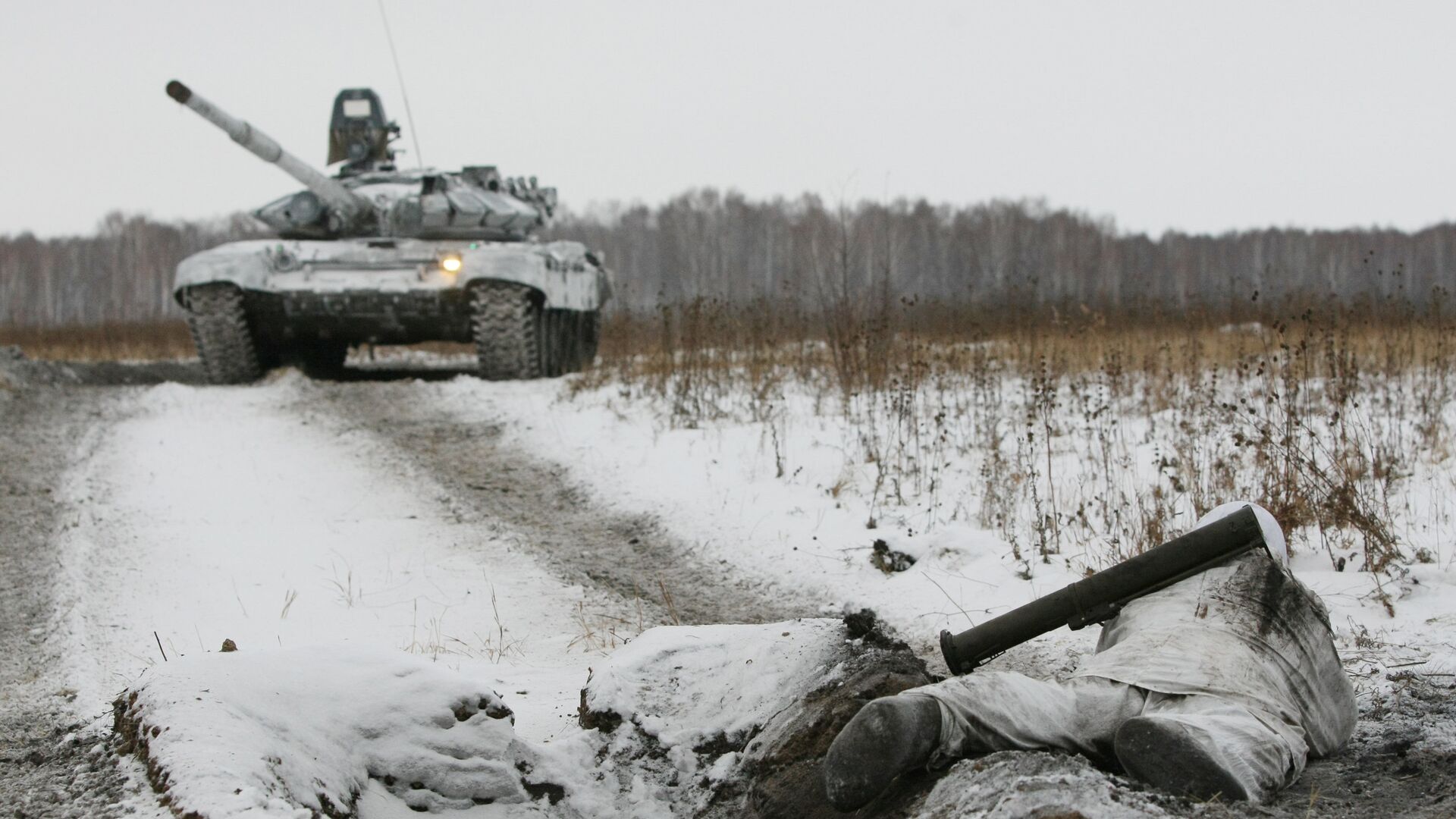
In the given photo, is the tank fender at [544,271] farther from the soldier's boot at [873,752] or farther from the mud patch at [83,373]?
the soldier's boot at [873,752]

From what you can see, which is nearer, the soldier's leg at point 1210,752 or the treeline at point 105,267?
the soldier's leg at point 1210,752

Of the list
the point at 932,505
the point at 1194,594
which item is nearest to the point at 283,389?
the point at 932,505

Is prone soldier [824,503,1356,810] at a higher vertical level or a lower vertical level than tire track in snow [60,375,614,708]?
higher

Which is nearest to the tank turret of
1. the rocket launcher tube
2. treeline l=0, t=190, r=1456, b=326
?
the rocket launcher tube

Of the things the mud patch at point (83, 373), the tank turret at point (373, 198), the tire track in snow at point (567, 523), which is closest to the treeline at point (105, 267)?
the mud patch at point (83, 373)

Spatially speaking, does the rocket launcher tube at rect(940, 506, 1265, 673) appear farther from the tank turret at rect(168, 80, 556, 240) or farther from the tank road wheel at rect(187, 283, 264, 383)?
the tank road wheel at rect(187, 283, 264, 383)

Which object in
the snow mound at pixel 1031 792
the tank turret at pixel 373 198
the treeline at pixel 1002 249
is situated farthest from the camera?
the treeline at pixel 1002 249

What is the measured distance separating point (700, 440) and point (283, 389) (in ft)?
17.3

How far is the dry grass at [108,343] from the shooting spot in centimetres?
1927

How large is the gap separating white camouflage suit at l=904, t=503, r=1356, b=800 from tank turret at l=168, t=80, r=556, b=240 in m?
10.8

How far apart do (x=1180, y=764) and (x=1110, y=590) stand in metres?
0.80

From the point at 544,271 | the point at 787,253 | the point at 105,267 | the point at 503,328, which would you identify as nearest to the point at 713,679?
the point at 503,328

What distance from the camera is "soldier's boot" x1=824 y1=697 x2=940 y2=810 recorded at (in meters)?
2.41

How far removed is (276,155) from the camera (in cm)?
1274
